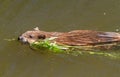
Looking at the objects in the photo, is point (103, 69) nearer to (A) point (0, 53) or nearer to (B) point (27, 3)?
(A) point (0, 53)

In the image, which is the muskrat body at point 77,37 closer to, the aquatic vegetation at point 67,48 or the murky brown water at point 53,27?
the aquatic vegetation at point 67,48

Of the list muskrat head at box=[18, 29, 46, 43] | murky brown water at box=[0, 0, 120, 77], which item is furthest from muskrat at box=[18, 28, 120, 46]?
murky brown water at box=[0, 0, 120, 77]

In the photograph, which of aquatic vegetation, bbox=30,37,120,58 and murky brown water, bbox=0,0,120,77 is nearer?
murky brown water, bbox=0,0,120,77

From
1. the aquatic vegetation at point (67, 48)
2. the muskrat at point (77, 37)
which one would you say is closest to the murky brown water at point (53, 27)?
the aquatic vegetation at point (67, 48)

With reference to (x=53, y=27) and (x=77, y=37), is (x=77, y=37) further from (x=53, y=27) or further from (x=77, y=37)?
(x=53, y=27)

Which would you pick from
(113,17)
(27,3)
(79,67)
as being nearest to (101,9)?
(113,17)

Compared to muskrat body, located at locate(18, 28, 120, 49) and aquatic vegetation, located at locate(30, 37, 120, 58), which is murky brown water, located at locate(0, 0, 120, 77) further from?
muskrat body, located at locate(18, 28, 120, 49)

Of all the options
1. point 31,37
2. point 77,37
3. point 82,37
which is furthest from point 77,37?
point 31,37

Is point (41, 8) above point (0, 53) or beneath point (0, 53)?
above
